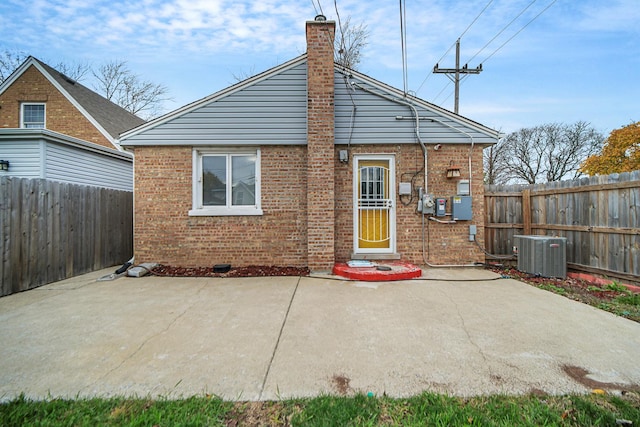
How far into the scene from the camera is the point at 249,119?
21.1 ft

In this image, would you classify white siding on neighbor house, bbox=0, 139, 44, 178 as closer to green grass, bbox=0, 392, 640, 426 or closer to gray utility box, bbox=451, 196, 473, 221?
green grass, bbox=0, 392, 640, 426

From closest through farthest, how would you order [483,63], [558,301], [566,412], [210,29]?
1. [566,412]
2. [558,301]
3. [210,29]
4. [483,63]

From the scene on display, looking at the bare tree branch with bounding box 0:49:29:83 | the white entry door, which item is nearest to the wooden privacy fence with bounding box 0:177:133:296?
the white entry door

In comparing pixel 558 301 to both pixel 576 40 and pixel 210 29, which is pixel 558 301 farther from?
pixel 576 40

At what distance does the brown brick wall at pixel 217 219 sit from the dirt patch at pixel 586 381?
4732 millimetres

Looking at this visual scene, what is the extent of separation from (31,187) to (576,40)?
A: 52.6ft

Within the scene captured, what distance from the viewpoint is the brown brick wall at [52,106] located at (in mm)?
11875

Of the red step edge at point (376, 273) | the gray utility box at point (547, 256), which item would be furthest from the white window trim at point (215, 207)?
the gray utility box at point (547, 256)

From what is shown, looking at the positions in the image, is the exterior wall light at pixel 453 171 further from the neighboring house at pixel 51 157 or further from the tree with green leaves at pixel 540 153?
the tree with green leaves at pixel 540 153

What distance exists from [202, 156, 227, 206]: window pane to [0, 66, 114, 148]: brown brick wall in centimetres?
840

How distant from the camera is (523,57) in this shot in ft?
38.0

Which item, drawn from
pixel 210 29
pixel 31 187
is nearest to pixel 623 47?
pixel 210 29

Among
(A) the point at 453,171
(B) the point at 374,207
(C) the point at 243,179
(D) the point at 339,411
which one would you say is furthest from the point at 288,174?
(D) the point at 339,411

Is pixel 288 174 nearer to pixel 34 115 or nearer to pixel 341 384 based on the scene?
pixel 341 384
